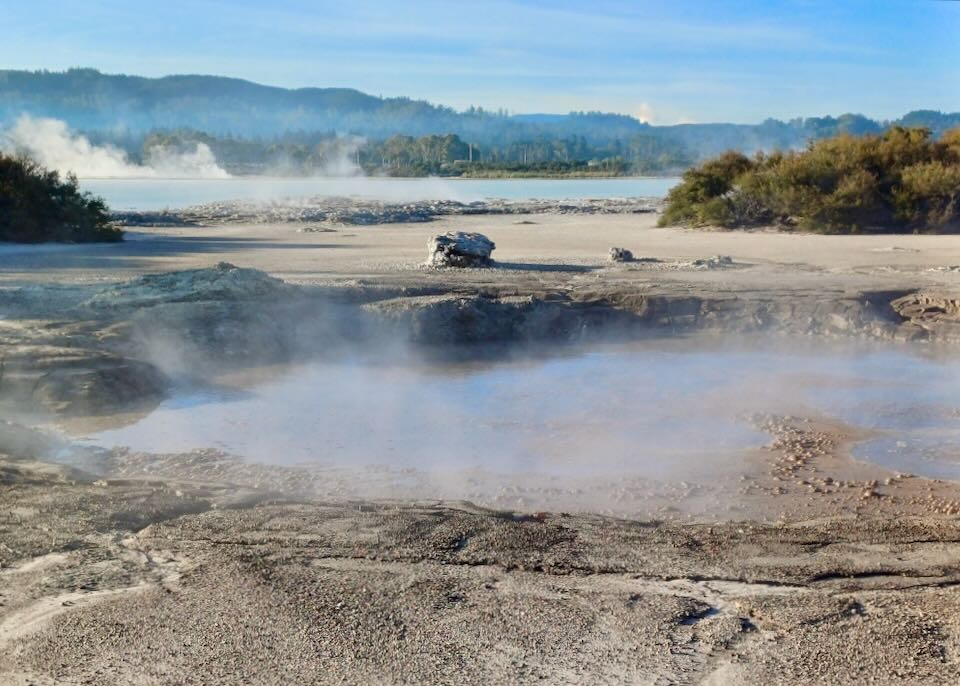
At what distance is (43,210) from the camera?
71.1 feet

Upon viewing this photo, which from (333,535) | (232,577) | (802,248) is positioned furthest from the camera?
(802,248)

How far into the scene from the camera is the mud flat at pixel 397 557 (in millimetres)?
3992

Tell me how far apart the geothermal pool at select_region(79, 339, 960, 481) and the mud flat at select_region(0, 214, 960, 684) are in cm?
27

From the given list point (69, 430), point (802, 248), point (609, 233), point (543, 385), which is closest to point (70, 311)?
point (69, 430)

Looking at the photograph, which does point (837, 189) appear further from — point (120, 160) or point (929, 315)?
point (120, 160)

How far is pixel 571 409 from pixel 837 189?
696 inches

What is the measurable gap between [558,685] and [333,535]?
177 cm

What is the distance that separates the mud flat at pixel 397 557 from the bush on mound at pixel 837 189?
1547 cm

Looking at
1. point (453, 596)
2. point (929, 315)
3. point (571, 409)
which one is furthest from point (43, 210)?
point (453, 596)

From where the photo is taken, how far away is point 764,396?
931 cm

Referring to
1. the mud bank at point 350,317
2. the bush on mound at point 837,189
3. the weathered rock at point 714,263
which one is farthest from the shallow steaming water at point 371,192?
the mud bank at point 350,317

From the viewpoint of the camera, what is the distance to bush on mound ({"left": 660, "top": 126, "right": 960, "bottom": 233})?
24.1 meters

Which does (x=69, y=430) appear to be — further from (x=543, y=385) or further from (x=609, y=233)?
(x=609, y=233)

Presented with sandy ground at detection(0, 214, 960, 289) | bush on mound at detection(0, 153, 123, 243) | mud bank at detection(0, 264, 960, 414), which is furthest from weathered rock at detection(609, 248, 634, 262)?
bush on mound at detection(0, 153, 123, 243)
